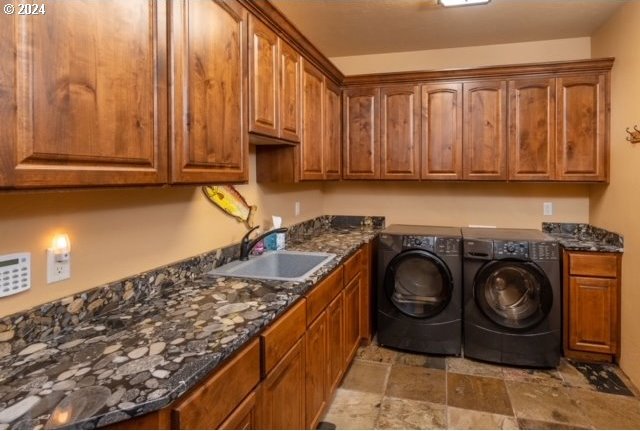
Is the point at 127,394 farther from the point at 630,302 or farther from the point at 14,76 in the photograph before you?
the point at 630,302

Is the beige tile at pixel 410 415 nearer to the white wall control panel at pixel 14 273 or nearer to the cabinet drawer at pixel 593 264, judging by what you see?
the cabinet drawer at pixel 593 264

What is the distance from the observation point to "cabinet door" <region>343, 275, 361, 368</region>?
2.56 meters

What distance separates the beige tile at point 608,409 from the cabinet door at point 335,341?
1449 millimetres

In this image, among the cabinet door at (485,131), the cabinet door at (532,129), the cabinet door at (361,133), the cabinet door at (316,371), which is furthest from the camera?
the cabinet door at (361,133)

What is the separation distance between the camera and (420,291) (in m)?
3.08

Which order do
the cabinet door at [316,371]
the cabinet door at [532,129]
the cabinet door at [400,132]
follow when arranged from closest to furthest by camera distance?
1. the cabinet door at [316,371]
2. the cabinet door at [532,129]
3. the cabinet door at [400,132]

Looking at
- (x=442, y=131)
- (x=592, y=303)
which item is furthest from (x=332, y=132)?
(x=592, y=303)

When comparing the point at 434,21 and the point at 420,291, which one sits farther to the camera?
the point at 420,291

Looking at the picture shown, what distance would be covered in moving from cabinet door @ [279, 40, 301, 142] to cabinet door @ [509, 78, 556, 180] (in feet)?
5.96

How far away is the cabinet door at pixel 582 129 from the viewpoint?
116 inches

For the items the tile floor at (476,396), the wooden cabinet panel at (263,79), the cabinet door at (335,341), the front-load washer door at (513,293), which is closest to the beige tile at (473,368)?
the tile floor at (476,396)

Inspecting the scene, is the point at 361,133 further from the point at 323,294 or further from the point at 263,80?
the point at 323,294

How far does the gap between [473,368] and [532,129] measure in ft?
6.27

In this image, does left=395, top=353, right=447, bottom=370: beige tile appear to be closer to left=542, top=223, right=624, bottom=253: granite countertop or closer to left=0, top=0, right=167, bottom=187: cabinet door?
left=542, top=223, right=624, bottom=253: granite countertop
